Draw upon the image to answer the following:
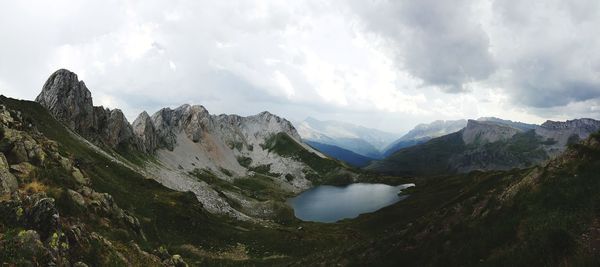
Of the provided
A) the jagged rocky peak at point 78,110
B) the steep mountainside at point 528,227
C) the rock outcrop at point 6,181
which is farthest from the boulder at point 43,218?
the jagged rocky peak at point 78,110

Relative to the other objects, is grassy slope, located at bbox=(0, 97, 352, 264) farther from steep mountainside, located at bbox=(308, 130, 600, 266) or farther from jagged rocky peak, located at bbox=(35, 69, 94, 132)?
jagged rocky peak, located at bbox=(35, 69, 94, 132)

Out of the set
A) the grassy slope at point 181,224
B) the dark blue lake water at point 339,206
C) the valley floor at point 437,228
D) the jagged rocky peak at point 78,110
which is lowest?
the dark blue lake water at point 339,206

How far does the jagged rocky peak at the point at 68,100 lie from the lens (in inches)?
5217

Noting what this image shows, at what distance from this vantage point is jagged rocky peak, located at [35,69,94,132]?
132500mm

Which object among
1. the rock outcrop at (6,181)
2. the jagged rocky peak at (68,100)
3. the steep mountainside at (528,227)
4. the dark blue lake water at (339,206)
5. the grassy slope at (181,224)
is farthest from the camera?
the dark blue lake water at (339,206)

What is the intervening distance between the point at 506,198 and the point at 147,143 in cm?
19478

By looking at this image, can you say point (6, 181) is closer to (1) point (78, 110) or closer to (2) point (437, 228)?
(2) point (437, 228)

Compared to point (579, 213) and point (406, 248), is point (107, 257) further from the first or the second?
point (579, 213)

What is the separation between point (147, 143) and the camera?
195750 mm

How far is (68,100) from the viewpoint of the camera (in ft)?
452

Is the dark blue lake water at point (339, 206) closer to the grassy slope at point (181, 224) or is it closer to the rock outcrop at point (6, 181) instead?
the grassy slope at point (181, 224)

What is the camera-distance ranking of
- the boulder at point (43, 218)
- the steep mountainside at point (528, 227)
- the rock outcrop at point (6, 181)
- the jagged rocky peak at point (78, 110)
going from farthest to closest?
1. the jagged rocky peak at point (78, 110)
2. the rock outcrop at point (6, 181)
3. the boulder at point (43, 218)
4. the steep mountainside at point (528, 227)

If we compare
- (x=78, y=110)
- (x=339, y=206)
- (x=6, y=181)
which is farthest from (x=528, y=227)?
(x=78, y=110)

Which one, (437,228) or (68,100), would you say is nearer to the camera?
(437,228)
